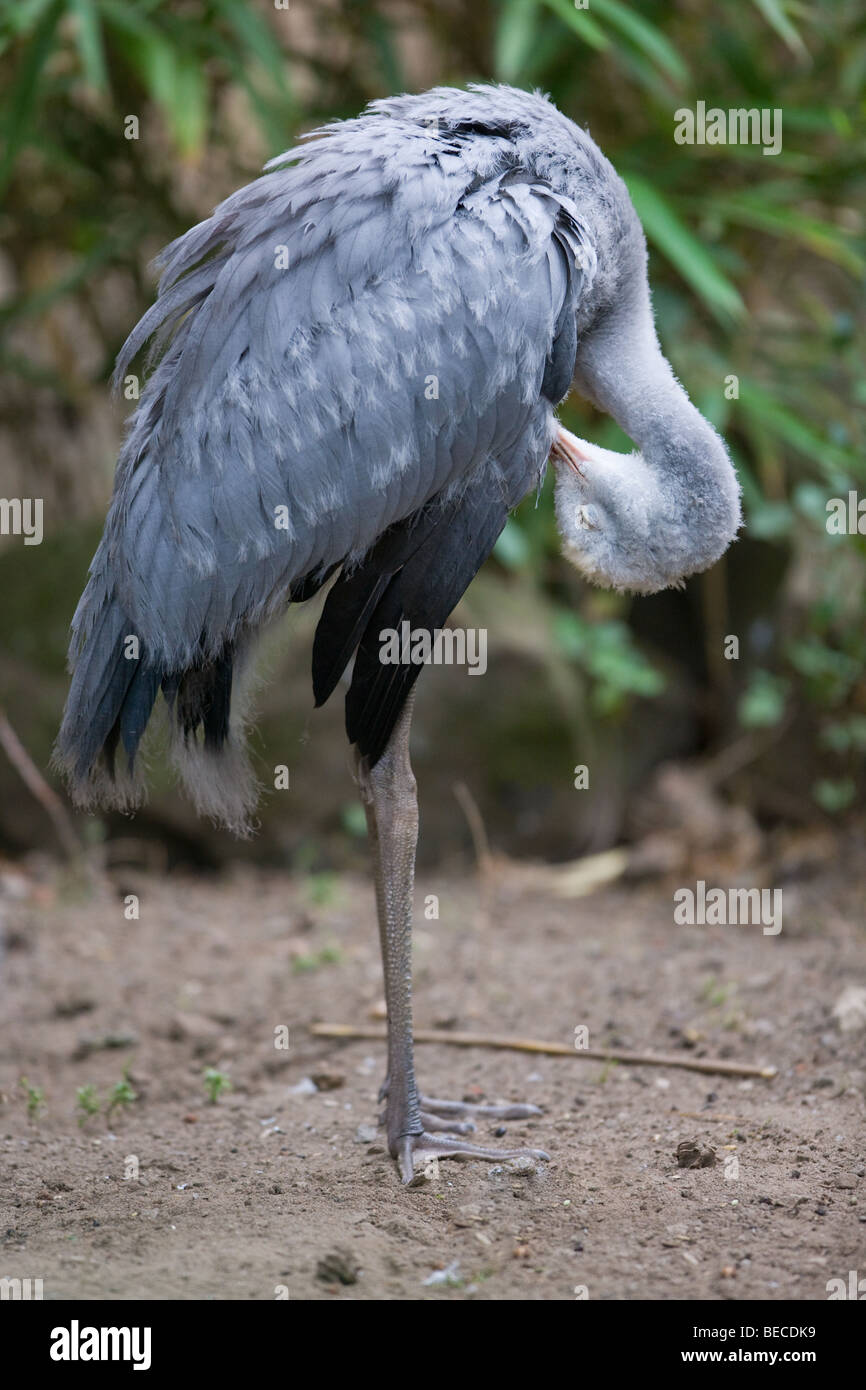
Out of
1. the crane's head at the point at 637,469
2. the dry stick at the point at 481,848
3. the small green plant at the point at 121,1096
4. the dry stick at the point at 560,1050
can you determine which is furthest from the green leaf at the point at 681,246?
the small green plant at the point at 121,1096

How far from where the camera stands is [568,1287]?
3051mm

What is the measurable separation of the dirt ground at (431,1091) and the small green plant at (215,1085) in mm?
49

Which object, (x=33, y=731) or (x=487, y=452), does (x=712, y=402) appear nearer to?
(x=487, y=452)

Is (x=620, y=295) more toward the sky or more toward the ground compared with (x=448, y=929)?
more toward the sky

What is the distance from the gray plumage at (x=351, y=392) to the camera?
3.71 metres

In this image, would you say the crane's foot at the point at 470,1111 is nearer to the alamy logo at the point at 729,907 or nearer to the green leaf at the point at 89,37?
the alamy logo at the point at 729,907

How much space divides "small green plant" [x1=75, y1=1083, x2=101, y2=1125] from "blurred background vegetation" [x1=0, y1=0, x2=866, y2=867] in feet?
8.02

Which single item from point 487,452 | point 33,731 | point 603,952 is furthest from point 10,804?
point 487,452

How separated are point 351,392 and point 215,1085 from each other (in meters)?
2.25

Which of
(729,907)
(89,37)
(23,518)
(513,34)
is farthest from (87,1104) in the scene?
(513,34)

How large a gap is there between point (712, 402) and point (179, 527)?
358 centimetres

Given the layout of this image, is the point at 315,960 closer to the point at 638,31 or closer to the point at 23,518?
the point at 23,518

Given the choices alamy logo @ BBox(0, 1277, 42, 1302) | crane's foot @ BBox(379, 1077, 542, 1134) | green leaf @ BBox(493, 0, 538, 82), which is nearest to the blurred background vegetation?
green leaf @ BBox(493, 0, 538, 82)
